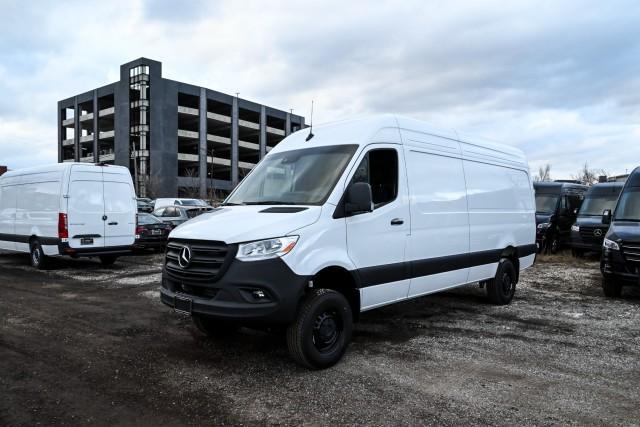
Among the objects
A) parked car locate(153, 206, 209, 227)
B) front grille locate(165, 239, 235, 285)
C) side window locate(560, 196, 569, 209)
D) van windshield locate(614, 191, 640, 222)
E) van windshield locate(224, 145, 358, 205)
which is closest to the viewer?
front grille locate(165, 239, 235, 285)

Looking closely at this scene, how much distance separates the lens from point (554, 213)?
15367 millimetres

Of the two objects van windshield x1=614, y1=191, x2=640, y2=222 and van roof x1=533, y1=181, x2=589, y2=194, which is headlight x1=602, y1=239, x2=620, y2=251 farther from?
van roof x1=533, y1=181, x2=589, y2=194

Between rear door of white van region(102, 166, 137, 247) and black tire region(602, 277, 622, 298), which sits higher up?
rear door of white van region(102, 166, 137, 247)

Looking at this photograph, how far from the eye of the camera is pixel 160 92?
56844 millimetres

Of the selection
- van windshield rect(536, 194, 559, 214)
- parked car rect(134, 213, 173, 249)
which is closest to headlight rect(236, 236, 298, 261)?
parked car rect(134, 213, 173, 249)

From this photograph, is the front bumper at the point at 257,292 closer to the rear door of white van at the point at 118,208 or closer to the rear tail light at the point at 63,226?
the rear tail light at the point at 63,226

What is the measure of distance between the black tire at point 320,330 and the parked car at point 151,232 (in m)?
11.8

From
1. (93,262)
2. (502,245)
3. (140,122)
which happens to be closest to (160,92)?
(140,122)

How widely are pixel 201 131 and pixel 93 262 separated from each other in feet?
164

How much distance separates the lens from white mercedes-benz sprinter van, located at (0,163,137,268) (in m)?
11.1

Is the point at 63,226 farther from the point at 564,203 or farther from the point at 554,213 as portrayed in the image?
the point at 564,203

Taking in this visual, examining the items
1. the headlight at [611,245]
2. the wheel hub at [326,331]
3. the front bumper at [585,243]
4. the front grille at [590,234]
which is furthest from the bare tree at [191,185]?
the wheel hub at [326,331]

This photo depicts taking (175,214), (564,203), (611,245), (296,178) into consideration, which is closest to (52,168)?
(175,214)

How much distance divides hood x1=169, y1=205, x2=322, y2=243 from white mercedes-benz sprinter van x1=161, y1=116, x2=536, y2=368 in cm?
1
